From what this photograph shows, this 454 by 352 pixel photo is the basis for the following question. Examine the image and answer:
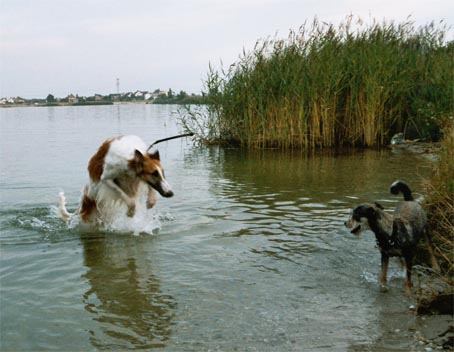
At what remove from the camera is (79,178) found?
13258mm

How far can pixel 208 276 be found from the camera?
6.12m

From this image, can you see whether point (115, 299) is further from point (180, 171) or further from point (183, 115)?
point (183, 115)

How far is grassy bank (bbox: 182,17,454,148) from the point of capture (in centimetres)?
1627

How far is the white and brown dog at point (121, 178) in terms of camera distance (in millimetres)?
7375

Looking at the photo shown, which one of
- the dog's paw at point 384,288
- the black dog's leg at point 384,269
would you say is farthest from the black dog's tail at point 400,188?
the dog's paw at point 384,288

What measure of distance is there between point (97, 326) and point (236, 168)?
9.80 meters

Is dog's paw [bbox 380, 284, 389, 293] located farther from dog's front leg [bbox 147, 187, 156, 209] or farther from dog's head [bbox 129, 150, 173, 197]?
dog's front leg [bbox 147, 187, 156, 209]

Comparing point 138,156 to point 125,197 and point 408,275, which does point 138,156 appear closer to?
point 125,197

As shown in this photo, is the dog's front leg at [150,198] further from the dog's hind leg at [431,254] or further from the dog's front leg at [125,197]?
the dog's hind leg at [431,254]

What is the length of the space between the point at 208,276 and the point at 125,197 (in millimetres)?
2320

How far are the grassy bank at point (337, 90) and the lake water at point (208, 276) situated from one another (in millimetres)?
5100

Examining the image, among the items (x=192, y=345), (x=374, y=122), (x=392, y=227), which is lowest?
(x=192, y=345)

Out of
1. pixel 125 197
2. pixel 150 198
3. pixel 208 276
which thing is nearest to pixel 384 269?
pixel 208 276

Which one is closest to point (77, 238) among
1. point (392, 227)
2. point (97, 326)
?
point (97, 326)
